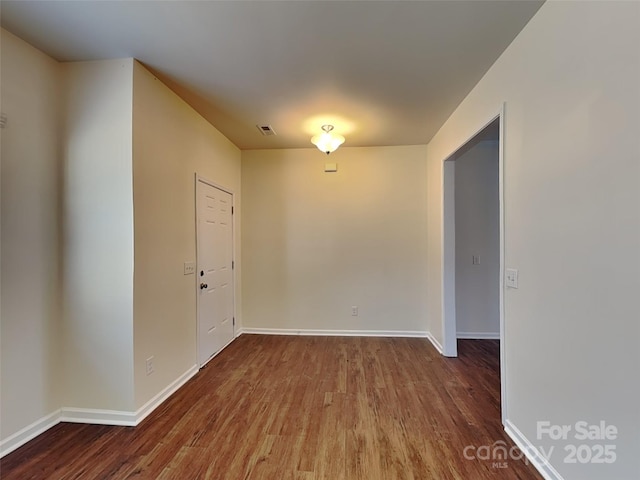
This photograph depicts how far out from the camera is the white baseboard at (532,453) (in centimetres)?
162

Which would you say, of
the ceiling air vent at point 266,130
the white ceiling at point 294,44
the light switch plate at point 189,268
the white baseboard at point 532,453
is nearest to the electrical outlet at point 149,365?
the light switch plate at point 189,268

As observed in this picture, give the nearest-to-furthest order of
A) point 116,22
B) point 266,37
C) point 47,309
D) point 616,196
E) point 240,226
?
point 616,196 → point 116,22 → point 266,37 → point 47,309 → point 240,226

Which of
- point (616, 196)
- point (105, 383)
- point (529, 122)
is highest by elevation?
point (529, 122)

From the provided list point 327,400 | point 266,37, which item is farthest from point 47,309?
point 266,37

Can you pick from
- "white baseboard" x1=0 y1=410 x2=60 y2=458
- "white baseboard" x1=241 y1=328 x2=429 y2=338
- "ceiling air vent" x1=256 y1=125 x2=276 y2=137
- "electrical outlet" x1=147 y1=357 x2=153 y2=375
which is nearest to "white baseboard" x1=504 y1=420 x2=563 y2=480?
"white baseboard" x1=241 y1=328 x2=429 y2=338

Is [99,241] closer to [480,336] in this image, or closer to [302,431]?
[302,431]

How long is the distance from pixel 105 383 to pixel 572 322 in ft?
10.0

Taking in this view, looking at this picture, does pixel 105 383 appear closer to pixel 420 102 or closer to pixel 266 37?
pixel 266 37

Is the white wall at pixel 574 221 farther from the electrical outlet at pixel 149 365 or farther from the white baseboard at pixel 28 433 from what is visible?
the white baseboard at pixel 28 433

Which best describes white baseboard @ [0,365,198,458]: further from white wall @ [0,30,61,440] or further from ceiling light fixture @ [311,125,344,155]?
ceiling light fixture @ [311,125,344,155]

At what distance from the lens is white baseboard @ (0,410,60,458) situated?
1854 mm

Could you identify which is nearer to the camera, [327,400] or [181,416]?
[181,416]

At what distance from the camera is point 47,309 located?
2.13m

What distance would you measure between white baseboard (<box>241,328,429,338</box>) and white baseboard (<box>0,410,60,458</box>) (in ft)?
7.69
